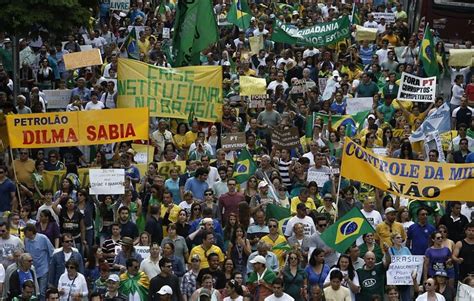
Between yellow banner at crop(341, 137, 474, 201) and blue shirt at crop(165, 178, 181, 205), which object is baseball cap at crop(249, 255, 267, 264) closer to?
yellow banner at crop(341, 137, 474, 201)

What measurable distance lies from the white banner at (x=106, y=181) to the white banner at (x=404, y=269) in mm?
4094

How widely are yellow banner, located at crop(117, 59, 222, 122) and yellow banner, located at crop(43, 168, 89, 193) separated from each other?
222 centimetres

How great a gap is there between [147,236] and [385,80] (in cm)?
1097

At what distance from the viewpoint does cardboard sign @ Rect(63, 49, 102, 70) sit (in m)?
34.1

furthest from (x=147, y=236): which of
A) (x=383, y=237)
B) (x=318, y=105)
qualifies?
(x=318, y=105)

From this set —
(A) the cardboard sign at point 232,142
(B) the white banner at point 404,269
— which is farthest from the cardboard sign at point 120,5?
(B) the white banner at point 404,269

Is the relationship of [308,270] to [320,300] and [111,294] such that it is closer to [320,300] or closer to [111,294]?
[320,300]

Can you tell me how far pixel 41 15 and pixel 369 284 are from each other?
952 cm

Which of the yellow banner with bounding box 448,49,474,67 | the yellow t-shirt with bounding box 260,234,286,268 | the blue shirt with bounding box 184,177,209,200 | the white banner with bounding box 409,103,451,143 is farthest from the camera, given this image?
the yellow banner with bounding box 448,49,474,67

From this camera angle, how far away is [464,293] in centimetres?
2428

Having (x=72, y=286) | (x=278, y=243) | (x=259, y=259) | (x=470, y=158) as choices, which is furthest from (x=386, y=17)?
(x=72, y=286)

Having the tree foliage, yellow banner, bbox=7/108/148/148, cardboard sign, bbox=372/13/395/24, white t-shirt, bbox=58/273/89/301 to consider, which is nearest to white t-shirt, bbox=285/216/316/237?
white t-shirt, bbox=58/273/89/301

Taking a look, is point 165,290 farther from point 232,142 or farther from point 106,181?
point 232,142

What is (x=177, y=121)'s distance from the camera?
31547 millimetres
